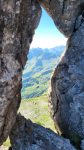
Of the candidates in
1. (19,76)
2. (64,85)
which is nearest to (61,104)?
(64,85)

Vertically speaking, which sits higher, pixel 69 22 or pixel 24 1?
pixel 24 1

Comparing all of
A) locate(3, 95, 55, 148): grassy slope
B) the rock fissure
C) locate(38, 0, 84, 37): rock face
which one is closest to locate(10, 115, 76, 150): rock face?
the rock fissure

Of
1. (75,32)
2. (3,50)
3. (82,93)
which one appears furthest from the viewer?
(75,32)

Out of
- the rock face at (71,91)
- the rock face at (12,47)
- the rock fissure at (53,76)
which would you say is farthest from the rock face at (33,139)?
the rock face at (71,91)

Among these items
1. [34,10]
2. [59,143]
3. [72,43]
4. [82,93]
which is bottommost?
[59,143]

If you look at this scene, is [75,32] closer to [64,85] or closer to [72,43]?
[72,43]

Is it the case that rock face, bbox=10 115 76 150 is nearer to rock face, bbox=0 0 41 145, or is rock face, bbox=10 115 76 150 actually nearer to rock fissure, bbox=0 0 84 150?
rock fissure, bbox=0 0 84 150

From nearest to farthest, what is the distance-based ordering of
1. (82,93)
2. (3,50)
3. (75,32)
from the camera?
(3,50), (82,93), (75,32)
